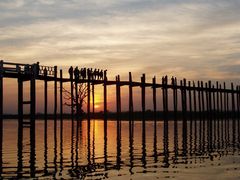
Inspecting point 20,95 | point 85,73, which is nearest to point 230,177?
point 20,95

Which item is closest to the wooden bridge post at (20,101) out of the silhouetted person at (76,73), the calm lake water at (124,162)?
the calm lake water at (124,162)

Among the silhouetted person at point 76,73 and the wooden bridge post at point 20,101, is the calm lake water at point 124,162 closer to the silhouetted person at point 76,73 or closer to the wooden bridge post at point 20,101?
the wooden bridge post at point 20,101

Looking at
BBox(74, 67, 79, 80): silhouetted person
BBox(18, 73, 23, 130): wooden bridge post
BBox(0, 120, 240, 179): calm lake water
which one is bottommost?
BBox(0, 120, 240, 179): calm lake water

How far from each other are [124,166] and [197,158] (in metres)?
4.35

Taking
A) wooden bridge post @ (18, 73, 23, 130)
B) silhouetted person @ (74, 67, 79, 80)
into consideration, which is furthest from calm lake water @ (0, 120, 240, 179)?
silhouetted person @ (74, 67, 79, 80)

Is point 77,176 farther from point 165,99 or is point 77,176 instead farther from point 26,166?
point 165,99

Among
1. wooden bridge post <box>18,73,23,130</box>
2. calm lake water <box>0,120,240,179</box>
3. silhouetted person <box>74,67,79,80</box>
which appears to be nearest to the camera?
calm lake water <box>0,120,240,179</box>

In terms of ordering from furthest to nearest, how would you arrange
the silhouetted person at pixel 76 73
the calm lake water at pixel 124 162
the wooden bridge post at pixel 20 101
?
the silhouetted person at pixel 76 73 < the wooden bridge post at pixel 20 101 < the calm lake water at pixel 124 162

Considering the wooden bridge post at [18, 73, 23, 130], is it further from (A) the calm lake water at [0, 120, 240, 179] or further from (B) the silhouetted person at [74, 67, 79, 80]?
(B) the silhouetted person at [74, 67, 79, 80]

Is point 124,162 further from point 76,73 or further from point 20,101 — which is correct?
point 76,73

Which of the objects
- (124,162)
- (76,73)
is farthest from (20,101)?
(124,162)

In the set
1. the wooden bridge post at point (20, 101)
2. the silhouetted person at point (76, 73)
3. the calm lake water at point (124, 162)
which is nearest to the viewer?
the calm lake water at point (124, 162)

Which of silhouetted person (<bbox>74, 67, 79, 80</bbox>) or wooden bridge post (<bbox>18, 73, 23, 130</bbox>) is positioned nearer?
wooden bridge post (<bbox>18, 73, 23, 130</bbox>)

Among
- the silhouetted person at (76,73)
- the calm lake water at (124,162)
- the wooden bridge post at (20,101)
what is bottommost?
the calm lake water at (124,162)
